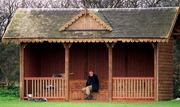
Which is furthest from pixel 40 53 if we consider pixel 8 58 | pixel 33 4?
pixel 33 4

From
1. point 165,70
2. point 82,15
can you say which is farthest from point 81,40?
point 165,70

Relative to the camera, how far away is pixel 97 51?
41125mm

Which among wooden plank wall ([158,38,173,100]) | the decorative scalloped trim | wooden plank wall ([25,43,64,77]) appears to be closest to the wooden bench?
wooden plank wall ([25,43,64,77])

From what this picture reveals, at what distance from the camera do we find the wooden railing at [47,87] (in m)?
38.7

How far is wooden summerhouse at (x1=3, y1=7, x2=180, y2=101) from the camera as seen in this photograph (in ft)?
125

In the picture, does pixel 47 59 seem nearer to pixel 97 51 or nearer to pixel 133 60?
pixel 97 51

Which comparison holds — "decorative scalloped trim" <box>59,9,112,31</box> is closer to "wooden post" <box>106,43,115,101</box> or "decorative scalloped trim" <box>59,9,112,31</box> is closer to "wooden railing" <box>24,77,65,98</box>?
"wooden post" <box>106,43,115,101</box>

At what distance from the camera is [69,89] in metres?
38.9

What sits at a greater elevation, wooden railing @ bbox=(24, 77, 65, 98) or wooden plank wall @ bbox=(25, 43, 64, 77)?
wooden plank wall @ bbox=(25, 43, 64, 77)

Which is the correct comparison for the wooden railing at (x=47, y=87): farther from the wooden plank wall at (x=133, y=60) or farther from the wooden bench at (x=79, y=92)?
the wooden plank wall at (x=133, y=60)

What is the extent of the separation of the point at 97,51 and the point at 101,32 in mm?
3168

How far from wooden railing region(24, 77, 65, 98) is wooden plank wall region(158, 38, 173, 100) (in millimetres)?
5296

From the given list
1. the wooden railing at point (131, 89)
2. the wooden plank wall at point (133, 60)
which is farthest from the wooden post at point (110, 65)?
the wooden plank wall at point (133, 60)

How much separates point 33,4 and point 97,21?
3254 cm
